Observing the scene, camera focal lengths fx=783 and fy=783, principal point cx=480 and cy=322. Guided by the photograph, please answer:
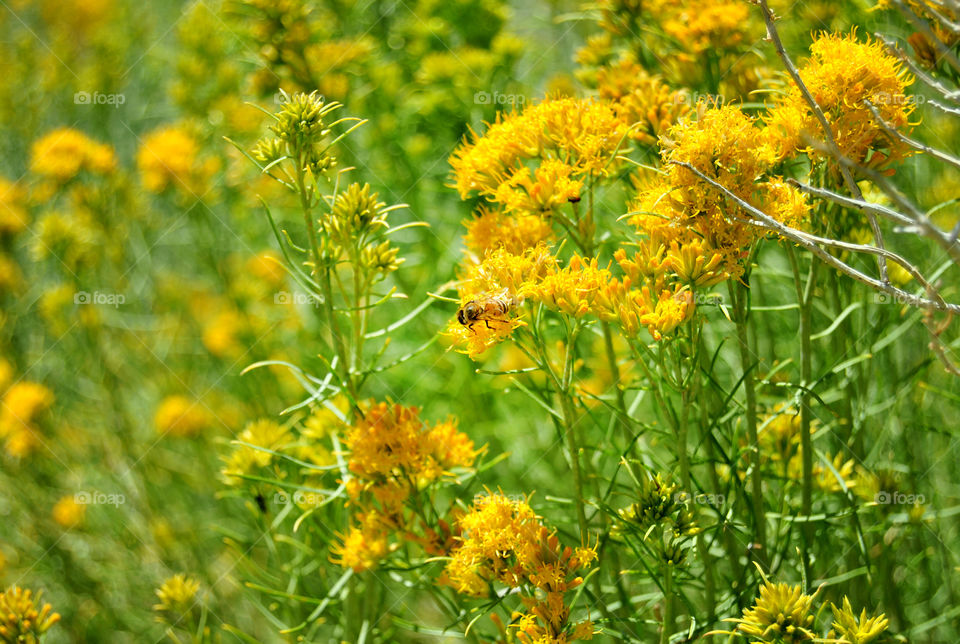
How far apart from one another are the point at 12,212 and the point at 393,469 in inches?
115

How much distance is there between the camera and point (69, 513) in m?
3.46

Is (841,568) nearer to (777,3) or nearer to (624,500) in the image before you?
(624,500)

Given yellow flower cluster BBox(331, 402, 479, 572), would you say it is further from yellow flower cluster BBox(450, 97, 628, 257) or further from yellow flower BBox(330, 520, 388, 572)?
yellow flower cluster BBox(450, 97, 628, 257)

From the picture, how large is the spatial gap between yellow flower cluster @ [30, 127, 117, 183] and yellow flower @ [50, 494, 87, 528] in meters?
1.47

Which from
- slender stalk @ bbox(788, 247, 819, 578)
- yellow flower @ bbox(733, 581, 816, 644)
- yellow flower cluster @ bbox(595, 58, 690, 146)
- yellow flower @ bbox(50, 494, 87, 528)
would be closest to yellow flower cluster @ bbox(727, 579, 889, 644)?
yellow flower @ bbox(733, 581, 816, 644)

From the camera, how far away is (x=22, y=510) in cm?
372

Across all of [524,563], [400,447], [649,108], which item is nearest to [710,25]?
[649,108]

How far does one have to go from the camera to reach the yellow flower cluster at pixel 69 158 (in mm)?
3561

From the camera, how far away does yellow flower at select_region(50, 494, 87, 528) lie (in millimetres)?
3457

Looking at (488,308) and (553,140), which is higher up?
(553,140)

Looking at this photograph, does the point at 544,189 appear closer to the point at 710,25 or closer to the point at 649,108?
the point at 649,108

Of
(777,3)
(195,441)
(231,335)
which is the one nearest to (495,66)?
(777,3)

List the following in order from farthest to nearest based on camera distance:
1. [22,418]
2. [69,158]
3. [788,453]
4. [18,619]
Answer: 1. [69,158]
2. [22,418]
3. [788,453]
4. [18,619]

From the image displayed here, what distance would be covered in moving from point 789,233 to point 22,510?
3737mm
